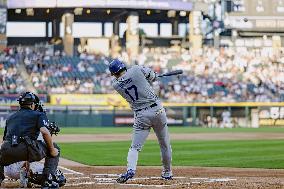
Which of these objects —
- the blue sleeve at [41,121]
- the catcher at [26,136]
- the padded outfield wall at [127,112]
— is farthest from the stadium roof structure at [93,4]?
the blue sleeve at [41,121]

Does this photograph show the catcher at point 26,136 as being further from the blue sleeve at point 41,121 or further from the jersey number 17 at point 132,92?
the jersey number 17 at point 132,92

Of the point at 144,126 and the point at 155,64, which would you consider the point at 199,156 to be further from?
the point at 155,64

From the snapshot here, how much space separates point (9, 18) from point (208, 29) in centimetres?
1835

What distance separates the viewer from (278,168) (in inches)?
540

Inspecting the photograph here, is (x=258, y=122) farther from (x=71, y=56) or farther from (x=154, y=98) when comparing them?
(x=154, y=98)

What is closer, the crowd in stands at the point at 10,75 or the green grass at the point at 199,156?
the green grass at the point at 199,156

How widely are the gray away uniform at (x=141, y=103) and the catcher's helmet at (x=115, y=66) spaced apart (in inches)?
4.4

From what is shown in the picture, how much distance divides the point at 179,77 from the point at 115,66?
3752 centimetres

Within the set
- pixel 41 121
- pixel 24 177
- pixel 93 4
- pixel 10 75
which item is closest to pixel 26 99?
pixel 41 121

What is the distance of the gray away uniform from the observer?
9953 millimetres

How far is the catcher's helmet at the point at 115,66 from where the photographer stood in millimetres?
9938

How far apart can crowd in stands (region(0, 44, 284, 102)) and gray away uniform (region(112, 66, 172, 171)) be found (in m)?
32.5

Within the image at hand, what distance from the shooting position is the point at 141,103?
1006 cm

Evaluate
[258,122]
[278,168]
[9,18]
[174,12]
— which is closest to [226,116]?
[258,122]
